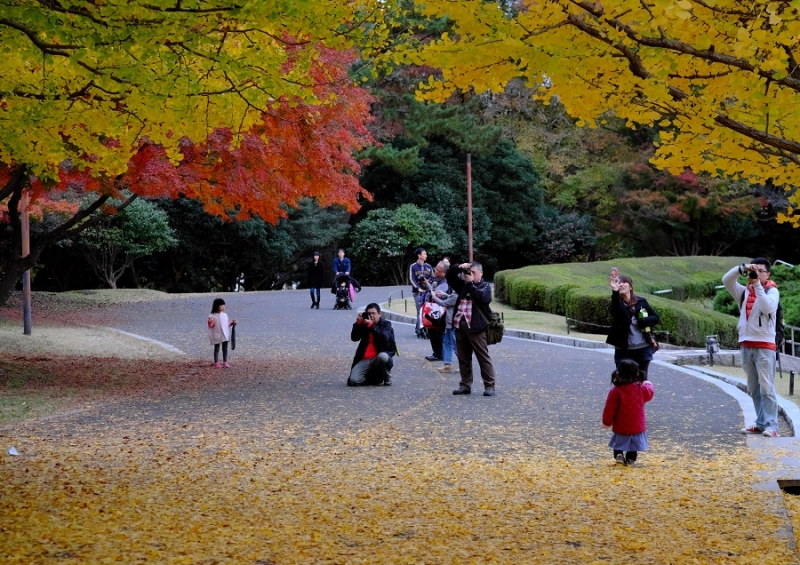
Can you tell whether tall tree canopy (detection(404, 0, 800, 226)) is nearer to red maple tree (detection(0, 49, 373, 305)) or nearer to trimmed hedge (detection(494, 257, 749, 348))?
red maple tree (detection(0, 49, 373, 305))

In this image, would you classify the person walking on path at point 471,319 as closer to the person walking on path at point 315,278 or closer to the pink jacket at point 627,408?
the pink jacket at point 627,408

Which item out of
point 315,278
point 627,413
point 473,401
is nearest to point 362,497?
point 627,413

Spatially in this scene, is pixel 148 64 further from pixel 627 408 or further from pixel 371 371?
pixel 371 371

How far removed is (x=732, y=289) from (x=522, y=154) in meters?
32.4

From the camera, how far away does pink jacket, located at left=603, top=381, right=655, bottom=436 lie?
738 centimetres

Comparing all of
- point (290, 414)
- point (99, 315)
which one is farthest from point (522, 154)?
point (290, 414)

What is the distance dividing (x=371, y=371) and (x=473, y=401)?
1.73m

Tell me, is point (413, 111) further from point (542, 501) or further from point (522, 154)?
point (542, 501)

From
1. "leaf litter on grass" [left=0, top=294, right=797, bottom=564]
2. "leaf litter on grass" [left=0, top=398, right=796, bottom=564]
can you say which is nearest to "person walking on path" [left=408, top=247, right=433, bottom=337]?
"leaf litter on grass" [left=0, top=294, right=797, bottom=564]

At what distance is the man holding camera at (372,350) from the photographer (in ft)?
39.0

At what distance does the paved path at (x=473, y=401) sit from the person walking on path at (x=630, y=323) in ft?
2.57

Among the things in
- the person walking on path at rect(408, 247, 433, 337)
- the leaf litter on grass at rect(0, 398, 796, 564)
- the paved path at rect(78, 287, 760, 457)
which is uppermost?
the person walking on path at rect(408, 247, 433, 337)

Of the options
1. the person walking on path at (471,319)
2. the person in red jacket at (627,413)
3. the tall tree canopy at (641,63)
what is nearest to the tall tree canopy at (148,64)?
the tall tree canopy at (641,63)

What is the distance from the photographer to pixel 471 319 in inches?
432
